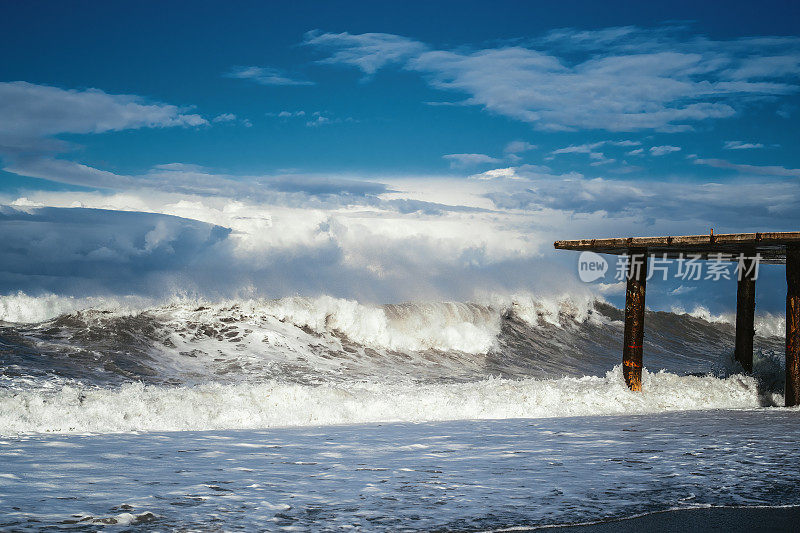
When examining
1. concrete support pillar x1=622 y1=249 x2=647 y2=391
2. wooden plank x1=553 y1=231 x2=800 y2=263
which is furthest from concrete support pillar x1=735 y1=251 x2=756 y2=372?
concrete support pillar x1=622 y1=249 x2=647 y2=391

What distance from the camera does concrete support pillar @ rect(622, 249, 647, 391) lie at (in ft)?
38.6

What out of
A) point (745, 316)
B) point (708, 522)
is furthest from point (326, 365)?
point (708, 522)

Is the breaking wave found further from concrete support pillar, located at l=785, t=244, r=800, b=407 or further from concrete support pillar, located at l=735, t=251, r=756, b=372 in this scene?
concrete support pillar, located at l=785, t=244, r=800, b=407

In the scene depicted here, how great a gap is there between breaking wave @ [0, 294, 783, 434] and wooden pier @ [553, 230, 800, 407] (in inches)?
31.9

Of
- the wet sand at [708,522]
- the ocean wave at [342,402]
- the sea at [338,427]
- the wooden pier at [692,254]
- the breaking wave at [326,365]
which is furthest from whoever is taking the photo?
the wooden pier at [692,254]

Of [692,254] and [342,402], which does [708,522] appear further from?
[692,254]

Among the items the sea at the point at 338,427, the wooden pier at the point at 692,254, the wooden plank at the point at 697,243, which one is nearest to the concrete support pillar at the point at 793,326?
the wooden pier at the point at 692,254

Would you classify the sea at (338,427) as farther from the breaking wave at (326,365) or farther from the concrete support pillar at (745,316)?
the concrete support pillar at (745,316)

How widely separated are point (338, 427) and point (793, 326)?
832 cm

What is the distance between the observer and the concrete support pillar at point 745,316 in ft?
44.7

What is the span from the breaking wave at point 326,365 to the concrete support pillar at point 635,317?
1.16ft

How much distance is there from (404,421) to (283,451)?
116 inches

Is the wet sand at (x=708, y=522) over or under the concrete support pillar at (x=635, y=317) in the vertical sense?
under

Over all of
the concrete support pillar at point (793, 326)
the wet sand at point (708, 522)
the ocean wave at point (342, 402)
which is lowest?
the ocean wave at point (342, 402)
